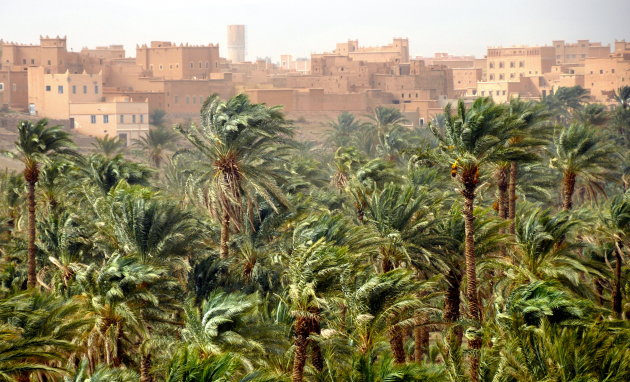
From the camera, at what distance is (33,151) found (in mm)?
24203

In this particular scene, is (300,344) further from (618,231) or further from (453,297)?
(618,231)

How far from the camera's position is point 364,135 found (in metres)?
59.5

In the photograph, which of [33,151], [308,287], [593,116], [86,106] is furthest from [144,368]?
[86,106]

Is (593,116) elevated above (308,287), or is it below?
above

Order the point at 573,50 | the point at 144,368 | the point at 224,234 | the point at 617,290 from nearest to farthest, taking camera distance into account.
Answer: the point at 144,368 → the point at 617,290 → the point at 224,234 → the point at 573,50

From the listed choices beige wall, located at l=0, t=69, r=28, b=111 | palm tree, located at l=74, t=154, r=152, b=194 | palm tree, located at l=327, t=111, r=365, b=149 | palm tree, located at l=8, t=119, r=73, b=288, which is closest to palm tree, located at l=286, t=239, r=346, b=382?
palm tree, located at l=8, t=119, r=73, b=288

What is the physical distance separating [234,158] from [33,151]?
5.39m

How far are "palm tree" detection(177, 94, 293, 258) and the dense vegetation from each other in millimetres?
51

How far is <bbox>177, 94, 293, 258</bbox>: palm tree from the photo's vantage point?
22750 millimetres

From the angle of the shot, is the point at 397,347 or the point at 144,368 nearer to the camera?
the point at 144,368

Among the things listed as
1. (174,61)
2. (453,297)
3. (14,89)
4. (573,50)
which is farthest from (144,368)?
(573,50)

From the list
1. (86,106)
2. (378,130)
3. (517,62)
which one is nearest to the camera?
(378,130)

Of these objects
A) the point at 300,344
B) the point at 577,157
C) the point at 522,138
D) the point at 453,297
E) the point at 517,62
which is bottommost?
the point at 453,297

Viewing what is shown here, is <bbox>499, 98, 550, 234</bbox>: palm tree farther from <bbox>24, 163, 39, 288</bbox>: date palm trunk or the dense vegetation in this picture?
<bbox>24, 163, 39, 288</bbox>: date palm trunk
